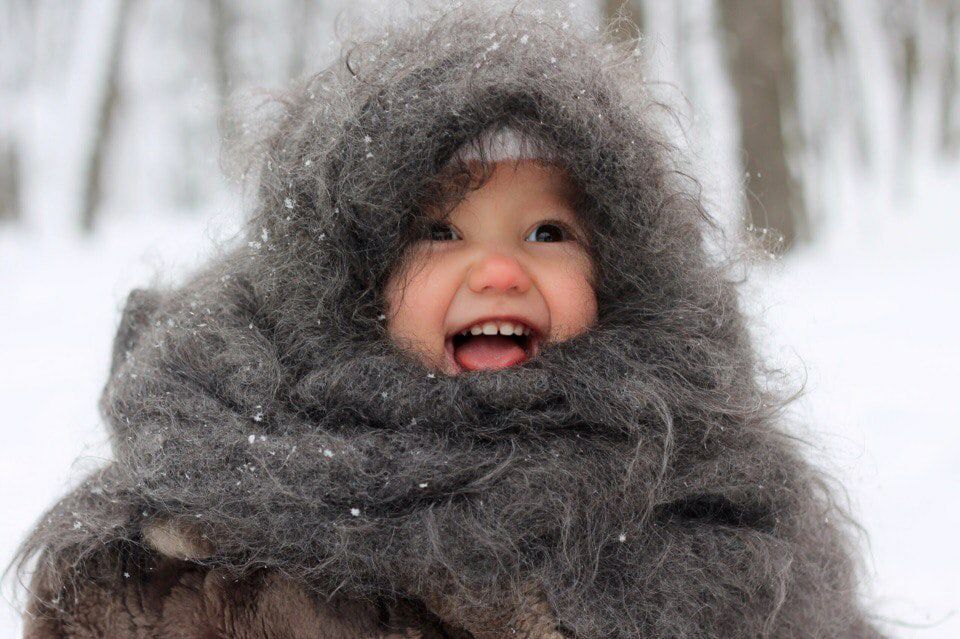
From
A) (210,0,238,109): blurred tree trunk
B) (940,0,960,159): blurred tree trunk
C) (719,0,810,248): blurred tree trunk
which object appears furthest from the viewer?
(940,0,960,159): blurred tree trunk

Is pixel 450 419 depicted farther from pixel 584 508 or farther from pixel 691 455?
pixel 691 455

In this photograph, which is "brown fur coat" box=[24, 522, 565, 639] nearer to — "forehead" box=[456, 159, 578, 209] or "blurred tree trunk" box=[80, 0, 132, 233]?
"forehead" box=[456, 159, 578, 209]

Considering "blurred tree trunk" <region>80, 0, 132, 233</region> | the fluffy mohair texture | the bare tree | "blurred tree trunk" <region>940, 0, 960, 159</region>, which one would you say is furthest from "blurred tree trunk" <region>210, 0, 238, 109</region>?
the fluffy mohair texture

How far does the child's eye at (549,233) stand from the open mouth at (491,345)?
11 cm

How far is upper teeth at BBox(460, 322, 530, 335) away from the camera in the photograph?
1.21m

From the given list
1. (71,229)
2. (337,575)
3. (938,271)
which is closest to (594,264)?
(337,575)

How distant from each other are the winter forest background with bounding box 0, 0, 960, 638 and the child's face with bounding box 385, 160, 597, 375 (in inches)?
11.1

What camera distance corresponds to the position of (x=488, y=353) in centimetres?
123

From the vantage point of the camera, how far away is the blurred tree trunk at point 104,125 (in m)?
7.02

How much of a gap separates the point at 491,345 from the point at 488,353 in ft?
0.05

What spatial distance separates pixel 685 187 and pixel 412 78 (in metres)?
0.41

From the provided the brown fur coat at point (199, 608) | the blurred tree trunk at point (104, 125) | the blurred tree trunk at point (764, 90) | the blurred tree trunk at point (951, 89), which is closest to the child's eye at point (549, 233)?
the brown fur coat at point (199, 608)

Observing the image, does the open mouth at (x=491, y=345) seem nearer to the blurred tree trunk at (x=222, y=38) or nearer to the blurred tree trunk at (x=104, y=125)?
the blurred tree trunk at (x=104, y=125)

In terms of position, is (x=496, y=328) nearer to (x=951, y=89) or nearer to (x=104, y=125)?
(x=104, y=125)
